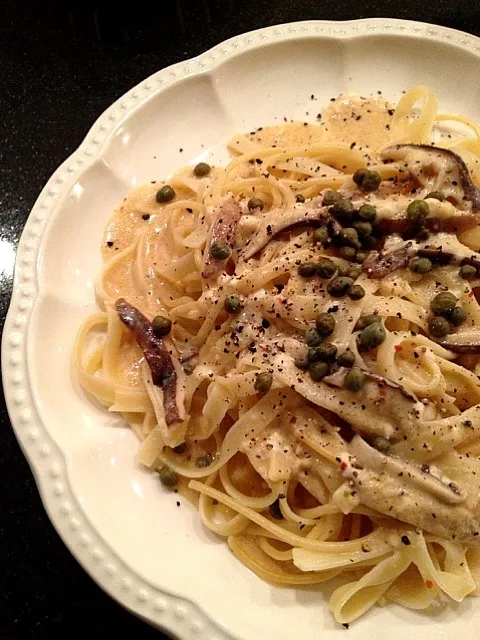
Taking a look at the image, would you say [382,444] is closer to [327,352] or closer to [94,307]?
[327,352]

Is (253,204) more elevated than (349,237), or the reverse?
(349,237)

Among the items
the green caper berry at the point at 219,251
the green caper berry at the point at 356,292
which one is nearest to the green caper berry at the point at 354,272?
the green caper berry at the point at 356,292

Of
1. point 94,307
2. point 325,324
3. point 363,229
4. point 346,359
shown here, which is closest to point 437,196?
point 363,229

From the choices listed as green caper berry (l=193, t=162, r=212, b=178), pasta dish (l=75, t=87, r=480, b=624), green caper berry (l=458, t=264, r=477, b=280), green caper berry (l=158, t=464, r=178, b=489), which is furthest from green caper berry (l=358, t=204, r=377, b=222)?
green caper berry (l=158, t=464, r=178, b=489)

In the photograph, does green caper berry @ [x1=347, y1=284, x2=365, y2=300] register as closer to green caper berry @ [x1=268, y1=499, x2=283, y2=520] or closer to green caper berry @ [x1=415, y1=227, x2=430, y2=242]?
green caper berry @ [x1=415, y1=227, x2=430, y2=242]

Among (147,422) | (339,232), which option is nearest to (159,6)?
(339,232)

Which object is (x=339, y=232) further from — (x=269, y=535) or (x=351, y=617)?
(x=351, y=617)
